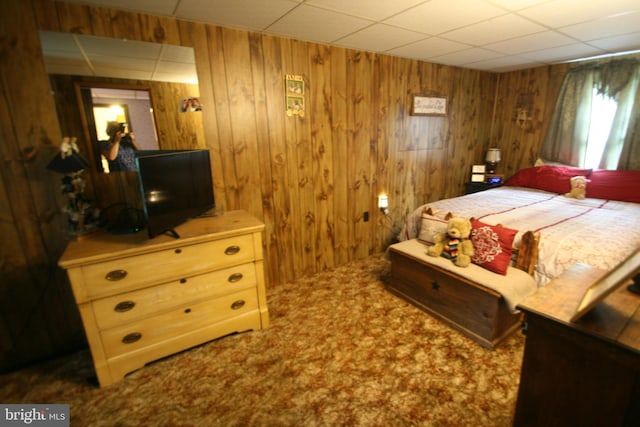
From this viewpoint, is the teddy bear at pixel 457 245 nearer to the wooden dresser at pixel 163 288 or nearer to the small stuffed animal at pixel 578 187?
the wooden dresser at pixel 163 288

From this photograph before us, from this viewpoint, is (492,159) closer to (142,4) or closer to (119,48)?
(142,4)

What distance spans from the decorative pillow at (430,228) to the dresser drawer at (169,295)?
1.50 m

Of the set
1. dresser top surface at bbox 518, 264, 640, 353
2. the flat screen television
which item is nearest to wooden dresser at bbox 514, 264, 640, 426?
dresser top surface at bbox 518, 264, 640, 353

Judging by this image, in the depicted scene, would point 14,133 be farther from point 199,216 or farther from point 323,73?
point 323,73

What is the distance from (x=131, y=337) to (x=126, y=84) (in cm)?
168

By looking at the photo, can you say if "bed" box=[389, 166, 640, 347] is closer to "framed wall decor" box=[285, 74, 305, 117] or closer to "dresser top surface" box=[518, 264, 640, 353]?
"dresser top surface" box=[518, 264, 640, 353]

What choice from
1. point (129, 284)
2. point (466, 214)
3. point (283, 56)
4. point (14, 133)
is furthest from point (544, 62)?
point (14, 133)

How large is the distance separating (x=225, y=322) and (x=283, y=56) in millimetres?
2208

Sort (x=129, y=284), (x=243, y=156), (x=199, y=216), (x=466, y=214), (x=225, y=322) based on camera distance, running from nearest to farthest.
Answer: (x=129, y=284)
(x=225, y=322)
(x=199, y=216)
(x=243, y=156)
(x=466, y=214)

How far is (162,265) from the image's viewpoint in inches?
70.0

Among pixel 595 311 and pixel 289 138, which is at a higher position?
pixel 289 138

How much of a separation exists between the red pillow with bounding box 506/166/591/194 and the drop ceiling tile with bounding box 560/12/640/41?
141cm

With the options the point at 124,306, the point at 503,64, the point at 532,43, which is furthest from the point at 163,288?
the point at 503,64

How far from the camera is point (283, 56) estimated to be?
252 centimetres
